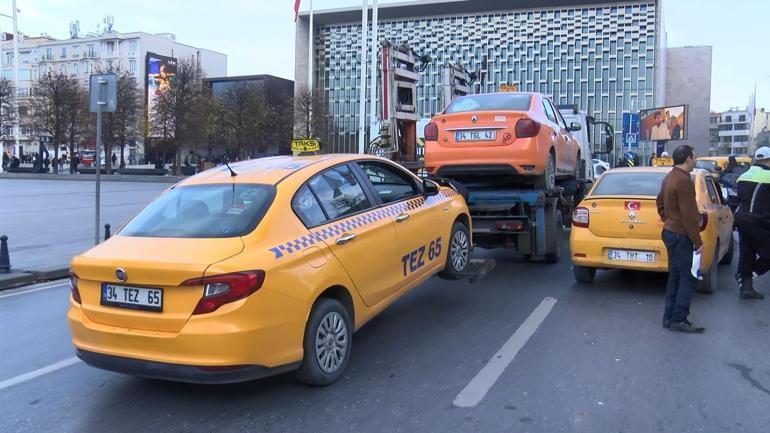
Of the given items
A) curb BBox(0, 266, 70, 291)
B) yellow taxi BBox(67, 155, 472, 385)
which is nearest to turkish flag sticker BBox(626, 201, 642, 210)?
yellow taxi BBox(67, 155, 472, 385)

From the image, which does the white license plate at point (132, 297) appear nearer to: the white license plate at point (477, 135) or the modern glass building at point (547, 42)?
the white license plate at point (477, 135)

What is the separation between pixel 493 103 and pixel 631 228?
2.60 metres

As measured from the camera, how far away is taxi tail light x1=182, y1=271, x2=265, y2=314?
3693 mm

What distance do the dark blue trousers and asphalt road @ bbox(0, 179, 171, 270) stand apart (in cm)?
593

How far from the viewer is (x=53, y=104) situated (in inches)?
1805

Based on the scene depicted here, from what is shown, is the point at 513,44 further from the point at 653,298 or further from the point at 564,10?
the point at 653,298

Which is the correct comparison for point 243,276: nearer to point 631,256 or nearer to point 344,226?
point 344,226

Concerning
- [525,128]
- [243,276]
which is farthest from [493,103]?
[243,276]


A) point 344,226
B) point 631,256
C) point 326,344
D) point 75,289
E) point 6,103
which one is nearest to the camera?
point 75,289

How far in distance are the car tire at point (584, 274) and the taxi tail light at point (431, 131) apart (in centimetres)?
255

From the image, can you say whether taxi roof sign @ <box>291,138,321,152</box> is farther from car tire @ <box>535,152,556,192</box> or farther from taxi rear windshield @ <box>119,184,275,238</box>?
taxi rear windshield @ <box>119,184,275,238</box>

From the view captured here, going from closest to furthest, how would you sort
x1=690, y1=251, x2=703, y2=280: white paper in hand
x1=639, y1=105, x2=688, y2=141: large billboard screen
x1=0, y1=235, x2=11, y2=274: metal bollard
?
x1=690, y1=251, x2=703, y2=280: white paper in hand
x1=0, y1=235, x2=11, y2=274: metal bollard
x1=639, y1=105, x2=688, y2=141: large billboard screen

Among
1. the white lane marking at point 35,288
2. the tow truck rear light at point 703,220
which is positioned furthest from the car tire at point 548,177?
the white lane marking at point 35,288

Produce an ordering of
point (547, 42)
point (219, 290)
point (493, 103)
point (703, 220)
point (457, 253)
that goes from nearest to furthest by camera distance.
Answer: point (219, 290)
point (457, 253)
point (703, 220)
point (493, 103)
point (547, 42)
